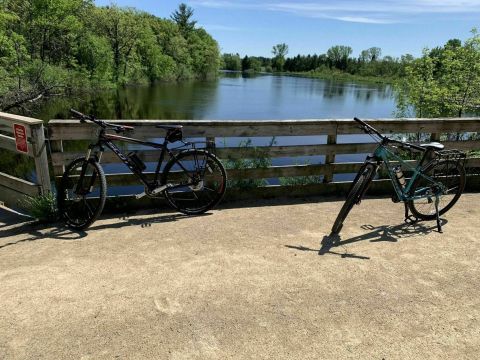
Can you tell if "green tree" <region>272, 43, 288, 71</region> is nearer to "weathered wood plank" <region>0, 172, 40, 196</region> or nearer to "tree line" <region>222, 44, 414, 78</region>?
"tree line" <region>222, 44, 414, 78</region>

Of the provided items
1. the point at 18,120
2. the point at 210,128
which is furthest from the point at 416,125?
the point at 18,120

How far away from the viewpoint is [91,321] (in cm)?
286

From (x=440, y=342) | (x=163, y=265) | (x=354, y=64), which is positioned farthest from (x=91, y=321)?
(x=354, y=64)

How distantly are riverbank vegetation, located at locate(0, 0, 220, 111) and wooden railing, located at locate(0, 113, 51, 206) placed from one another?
65.5 feet

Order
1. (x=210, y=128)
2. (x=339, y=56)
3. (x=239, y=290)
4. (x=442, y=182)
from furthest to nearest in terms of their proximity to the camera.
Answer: (x=339, y=56)
(x=210, y=128)
(x=442, y=182)
(x=239, y=290)

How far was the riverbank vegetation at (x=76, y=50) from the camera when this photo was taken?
26.6m

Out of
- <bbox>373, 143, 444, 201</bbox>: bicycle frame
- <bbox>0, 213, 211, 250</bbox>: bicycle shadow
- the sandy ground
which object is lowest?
<bbox>0, 213, 211, 250</bbox>: bicycle shadow

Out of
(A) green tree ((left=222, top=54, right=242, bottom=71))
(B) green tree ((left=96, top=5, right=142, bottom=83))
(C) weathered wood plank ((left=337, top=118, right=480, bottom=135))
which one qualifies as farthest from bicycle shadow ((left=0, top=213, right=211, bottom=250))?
(A) green tree ((left=222, top=54, right=242, bottom=71))

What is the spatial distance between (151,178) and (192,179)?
0.55 meters

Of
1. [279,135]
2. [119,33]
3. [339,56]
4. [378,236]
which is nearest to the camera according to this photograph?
[378,236]

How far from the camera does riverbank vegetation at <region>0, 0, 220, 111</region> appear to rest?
2659cm

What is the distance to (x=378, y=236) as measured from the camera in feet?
14.6

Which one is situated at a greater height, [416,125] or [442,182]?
[416,125]

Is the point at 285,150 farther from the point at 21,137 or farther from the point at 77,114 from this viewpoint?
the point at 21,137
